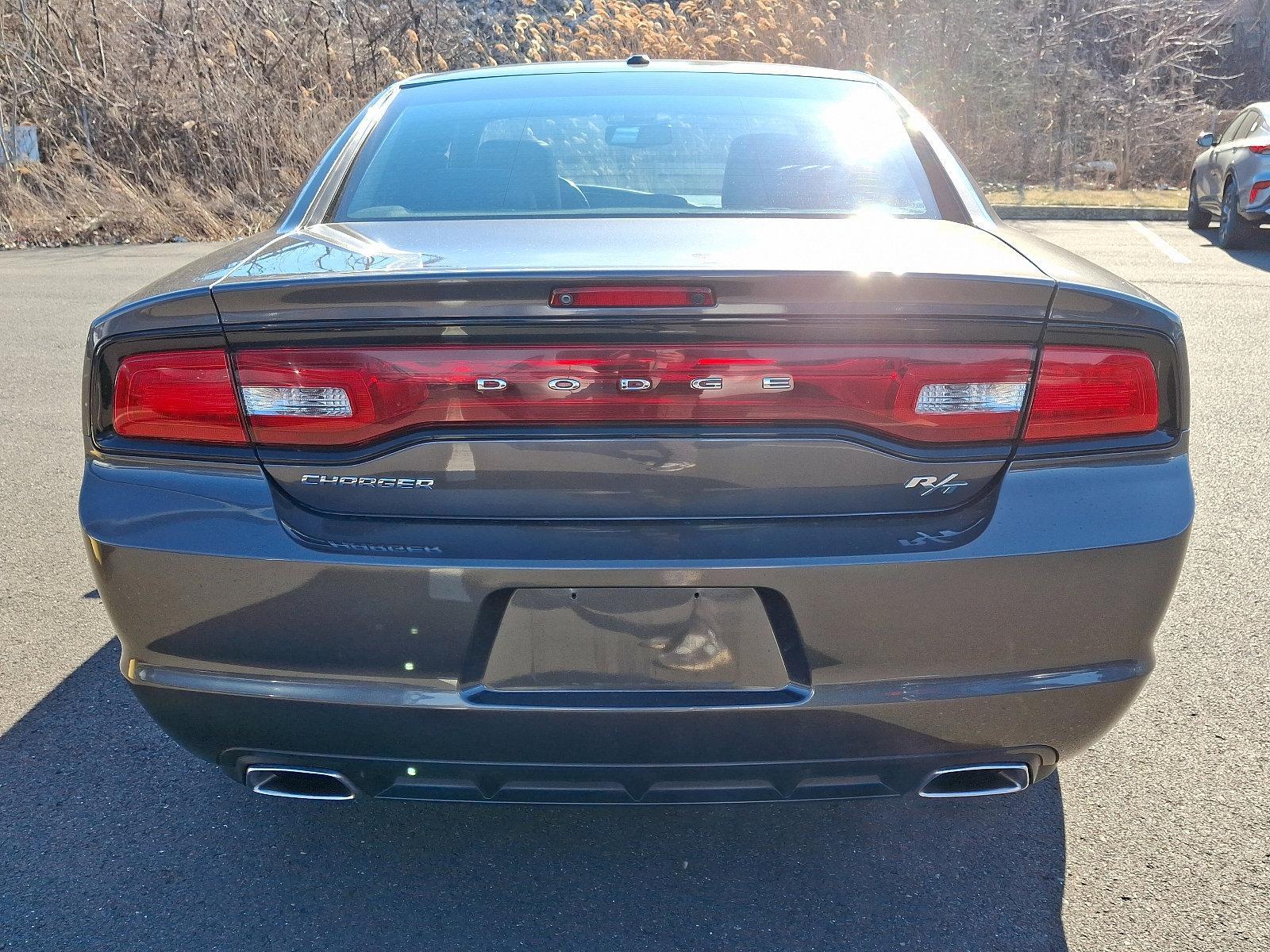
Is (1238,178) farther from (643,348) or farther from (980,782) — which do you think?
(643,348)

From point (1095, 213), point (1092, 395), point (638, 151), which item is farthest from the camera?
point (1095, 213)

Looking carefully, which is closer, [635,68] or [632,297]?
[632,297]

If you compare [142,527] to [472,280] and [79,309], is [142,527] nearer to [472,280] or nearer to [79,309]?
[472,280]

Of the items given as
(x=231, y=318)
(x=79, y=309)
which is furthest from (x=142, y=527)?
(x=79, y=309)

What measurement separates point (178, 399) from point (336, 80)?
14650mm

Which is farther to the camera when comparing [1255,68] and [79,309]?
[1255,68]

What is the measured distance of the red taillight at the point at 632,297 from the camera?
1.74 metres

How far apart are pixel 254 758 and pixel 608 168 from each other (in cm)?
157

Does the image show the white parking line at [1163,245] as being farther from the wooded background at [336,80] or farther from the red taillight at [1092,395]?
the red taillight at [1092,395]

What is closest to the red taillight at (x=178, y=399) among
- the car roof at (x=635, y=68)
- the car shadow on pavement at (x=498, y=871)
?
the car shadow on pavement at (x=498, y=871)

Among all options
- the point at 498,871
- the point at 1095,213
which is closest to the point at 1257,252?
the point at 1095,213

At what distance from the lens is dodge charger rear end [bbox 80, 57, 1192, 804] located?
176 centimetres

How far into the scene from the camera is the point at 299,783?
2002 mm

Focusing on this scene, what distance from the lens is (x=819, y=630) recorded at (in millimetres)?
1786
